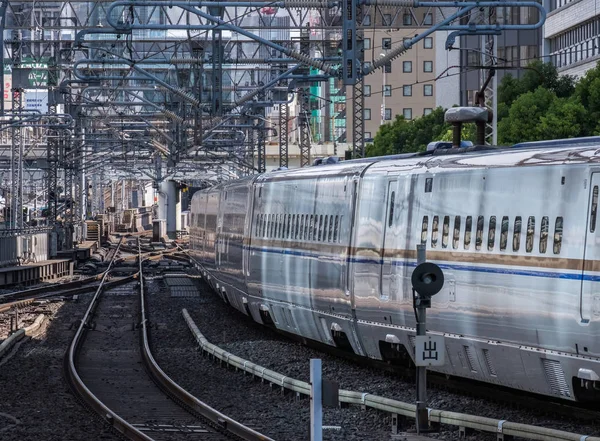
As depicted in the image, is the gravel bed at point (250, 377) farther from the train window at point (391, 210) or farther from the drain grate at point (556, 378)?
the train window at point (391, 210)

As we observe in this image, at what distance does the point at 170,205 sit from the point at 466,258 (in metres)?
104

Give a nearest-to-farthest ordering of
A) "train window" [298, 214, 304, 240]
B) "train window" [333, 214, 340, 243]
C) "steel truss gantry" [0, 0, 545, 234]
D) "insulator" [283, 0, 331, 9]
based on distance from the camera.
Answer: "train window" [333, 214, 340, 243] < "insulator" [283, 0, 331, 9] < "steel truss gantry" [0, 0, 545, 234] < "train window" [298, 214, 304, 240]

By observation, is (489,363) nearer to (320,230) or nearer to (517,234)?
(517,234)

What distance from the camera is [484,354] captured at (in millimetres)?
15992

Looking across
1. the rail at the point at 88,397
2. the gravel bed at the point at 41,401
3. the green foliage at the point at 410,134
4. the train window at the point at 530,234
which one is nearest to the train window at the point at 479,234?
the train window at the point at 530,234

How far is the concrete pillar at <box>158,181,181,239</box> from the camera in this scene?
118 m

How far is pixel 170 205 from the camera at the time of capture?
120m

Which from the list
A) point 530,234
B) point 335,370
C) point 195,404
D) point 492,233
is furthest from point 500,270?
point 335,370

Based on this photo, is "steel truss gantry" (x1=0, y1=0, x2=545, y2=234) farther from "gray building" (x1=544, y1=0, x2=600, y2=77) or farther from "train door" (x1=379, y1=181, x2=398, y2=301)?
"gray building" (x1=544, y1=0, x2=600, y2=77)

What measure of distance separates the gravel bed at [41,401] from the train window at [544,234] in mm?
5453

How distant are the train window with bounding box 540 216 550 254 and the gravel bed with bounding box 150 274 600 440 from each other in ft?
6.14

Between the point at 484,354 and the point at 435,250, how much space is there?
1.82 m

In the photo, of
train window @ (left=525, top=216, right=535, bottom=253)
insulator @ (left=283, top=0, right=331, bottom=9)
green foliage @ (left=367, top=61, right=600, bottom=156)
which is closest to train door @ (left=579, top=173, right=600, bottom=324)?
train window @ (left=525, top=216, right=535, bottom=253)

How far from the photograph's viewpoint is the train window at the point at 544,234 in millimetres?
14531
